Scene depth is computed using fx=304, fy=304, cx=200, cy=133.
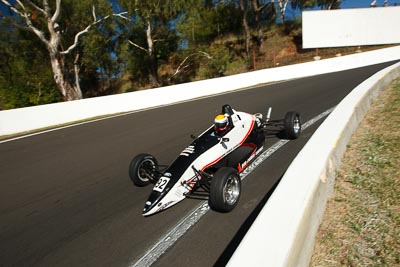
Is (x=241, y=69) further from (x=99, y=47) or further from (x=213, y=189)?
(x=213, y=189)

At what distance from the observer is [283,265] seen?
1954 mm

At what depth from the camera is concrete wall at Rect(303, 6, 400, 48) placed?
32094mm

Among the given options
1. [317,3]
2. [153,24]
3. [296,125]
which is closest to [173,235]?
[296,125]

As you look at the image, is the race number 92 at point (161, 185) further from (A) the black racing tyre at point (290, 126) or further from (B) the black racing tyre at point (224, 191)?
(A) the black racing tyre at point (290, 126)

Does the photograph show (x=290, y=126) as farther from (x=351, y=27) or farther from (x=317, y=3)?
(x=317, y=3)

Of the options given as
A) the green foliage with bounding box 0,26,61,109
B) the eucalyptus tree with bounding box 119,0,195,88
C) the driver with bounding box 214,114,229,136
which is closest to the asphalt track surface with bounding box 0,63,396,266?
the driver with bounding box 214,114,229,136

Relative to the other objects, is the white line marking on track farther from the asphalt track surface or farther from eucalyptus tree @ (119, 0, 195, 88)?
eucalyptus tree @ (119, 0, 195, 88)

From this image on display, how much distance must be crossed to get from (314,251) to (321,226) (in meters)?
0.38

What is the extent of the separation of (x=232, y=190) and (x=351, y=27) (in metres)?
34.8

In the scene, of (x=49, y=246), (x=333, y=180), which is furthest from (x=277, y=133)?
(x=49, y=246)

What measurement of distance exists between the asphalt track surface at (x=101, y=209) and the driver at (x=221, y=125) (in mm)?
863

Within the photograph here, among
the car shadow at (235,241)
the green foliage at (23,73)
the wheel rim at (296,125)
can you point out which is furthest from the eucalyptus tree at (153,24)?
the car shadow at (235,241)

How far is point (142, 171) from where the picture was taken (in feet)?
16.4

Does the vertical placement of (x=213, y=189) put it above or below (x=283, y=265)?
below
